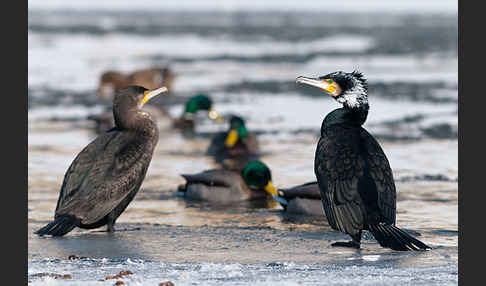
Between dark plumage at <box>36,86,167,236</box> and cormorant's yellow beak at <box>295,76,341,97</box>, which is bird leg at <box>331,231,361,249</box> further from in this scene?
dark plumage at <box>36,86,167,236</box>

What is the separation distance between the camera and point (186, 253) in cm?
757

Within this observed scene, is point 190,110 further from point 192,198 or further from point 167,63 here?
point 167,63

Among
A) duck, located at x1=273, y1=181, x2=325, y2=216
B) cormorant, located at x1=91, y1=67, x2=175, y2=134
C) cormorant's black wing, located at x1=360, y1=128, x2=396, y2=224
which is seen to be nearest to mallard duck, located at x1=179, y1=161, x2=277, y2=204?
duck, located at x1=273, y1=181, x2=325, y2=216

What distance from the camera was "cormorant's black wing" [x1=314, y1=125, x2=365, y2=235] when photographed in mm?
7473

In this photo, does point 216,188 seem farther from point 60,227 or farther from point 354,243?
point 354,243

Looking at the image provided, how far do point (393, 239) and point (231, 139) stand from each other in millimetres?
6678

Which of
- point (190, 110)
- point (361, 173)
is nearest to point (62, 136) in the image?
point (190, 110)

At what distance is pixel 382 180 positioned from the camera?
24.7 ft

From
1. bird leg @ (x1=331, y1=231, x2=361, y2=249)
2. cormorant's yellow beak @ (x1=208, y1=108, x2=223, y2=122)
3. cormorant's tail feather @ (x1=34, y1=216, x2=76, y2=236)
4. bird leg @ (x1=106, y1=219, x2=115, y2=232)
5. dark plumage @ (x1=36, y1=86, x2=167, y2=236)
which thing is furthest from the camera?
cormorant's yellow beak @ (x1=208, y1=108, x2=223, y2=122)

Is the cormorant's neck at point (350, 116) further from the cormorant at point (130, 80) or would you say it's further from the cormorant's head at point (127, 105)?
the cormorant at point (130, 80)

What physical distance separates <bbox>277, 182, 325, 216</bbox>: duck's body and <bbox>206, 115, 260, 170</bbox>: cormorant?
3.94m

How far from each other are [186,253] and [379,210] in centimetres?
170

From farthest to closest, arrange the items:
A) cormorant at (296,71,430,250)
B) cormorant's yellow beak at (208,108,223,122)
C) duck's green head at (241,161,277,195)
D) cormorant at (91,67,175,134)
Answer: cormorant at (91,67,175,134) → cormorant's yellow beak at (208,108,223,122) → duck's green head at (241,161,277,195) → cormorant at (296,71,430,250)

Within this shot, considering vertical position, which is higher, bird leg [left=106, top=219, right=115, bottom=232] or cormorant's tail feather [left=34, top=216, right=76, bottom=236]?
cormorant's tail feather [left=34, top=216, right=76, bottom=236]
